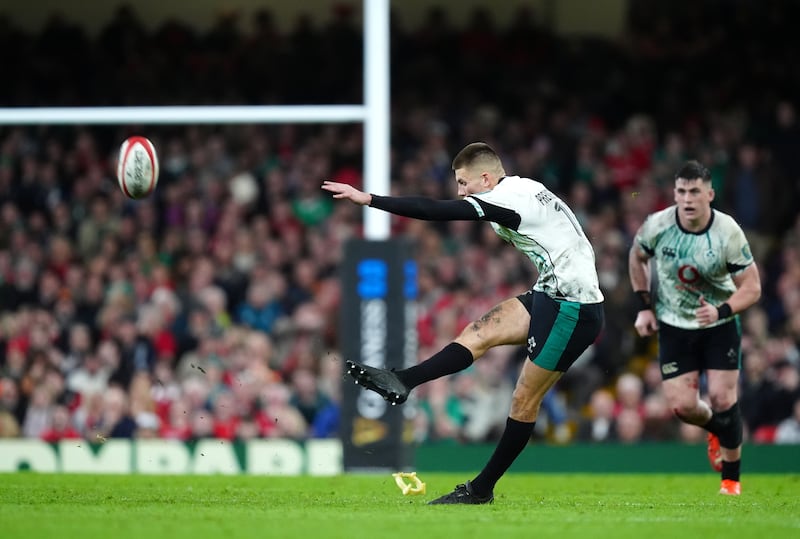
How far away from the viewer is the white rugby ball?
32.8 feet


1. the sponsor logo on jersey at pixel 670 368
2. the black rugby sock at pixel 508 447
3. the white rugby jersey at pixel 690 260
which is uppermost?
the white rugby jersey at pixel 690 260

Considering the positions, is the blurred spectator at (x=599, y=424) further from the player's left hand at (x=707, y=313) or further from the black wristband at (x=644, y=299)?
the player's left hand at (x=707, y=313)

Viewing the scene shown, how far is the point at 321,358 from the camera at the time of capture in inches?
581

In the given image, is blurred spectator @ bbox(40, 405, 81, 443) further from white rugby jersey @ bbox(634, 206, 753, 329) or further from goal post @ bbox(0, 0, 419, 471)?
white rugby jersey @ bbox(634, 206, 753, 329)

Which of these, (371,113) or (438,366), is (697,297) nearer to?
(438,366)

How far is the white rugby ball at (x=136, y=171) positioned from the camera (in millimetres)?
10008

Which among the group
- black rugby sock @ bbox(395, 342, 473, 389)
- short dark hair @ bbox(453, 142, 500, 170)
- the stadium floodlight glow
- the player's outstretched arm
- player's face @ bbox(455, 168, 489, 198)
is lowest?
black rugby sock @ bbox(395, 342, 473, 389)

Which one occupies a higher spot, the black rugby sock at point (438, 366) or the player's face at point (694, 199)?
the player's face at point (694, 199)

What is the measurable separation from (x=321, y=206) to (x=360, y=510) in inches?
363

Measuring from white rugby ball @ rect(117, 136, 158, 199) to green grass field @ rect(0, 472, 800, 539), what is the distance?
6.75 ft

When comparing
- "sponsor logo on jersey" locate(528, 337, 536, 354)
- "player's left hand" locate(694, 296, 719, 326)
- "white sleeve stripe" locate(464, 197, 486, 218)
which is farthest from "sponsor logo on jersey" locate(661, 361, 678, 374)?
"white sleeve stripe" locate(464, 197, 486, 218)

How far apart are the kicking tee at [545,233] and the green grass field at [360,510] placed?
4.26 ft

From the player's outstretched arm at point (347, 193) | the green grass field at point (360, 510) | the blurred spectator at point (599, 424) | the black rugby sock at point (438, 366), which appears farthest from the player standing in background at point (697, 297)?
the blurred spectator at point (599, 424)

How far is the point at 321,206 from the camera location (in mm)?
17016
